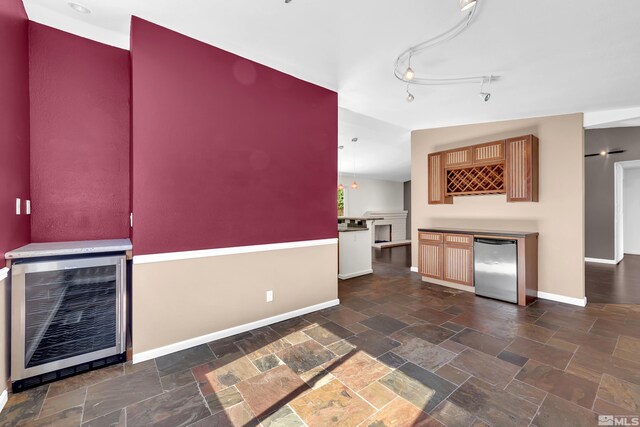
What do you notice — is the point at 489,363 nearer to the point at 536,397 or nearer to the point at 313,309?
the point at 536,397

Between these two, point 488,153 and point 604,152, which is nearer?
point 488,153

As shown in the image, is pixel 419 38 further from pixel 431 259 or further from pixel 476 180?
pixel 431 259

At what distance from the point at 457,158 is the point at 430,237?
134 centimetres

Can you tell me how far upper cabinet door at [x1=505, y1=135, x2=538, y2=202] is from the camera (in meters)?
3.75

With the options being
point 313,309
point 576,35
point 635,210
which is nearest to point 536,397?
point 313,309

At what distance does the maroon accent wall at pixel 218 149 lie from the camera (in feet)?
7.52

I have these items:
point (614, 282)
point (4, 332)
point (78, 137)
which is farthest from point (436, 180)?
Result: point (4, 332)

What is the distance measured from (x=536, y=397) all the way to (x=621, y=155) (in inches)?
272

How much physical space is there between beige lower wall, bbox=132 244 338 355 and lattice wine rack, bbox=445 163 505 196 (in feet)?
8.63

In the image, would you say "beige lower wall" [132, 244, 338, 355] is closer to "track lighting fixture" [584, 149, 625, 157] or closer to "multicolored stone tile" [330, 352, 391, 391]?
"multicolored stone tile" [330, 352, 391, 391]

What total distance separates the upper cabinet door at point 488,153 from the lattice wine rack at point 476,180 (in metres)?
0.08

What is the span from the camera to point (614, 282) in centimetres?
465

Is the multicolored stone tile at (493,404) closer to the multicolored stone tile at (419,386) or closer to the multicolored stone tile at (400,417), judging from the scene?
the multicolored stone tile at (419,386)

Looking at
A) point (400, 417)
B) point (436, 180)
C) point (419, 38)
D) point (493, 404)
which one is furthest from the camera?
point (436, 180)
